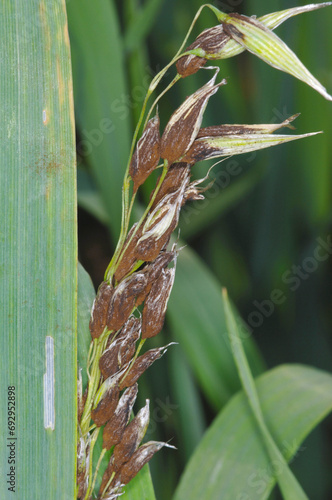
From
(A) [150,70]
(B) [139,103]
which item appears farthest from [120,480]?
(A) [150,70]

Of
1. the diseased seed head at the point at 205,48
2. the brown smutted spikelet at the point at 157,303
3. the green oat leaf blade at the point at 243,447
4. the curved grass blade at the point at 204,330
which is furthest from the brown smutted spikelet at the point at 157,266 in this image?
the curved grass blade at the point at 204,330

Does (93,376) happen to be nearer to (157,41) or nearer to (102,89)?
(102,89)

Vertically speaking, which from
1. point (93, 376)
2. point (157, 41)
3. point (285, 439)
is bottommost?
point (285, 439)

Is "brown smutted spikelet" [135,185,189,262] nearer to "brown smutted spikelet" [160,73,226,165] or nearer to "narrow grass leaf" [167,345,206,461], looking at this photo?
"brown smutted spikelet" [160,73,226,165]

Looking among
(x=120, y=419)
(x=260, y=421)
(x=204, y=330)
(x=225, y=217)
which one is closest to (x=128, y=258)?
(x=120, y=419)

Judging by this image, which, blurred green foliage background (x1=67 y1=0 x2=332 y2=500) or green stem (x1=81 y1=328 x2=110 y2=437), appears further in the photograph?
blurred green foliage background (x1=67 y1=0 x2=332 y2=500)

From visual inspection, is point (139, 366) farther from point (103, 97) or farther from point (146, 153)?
point (103, 97)

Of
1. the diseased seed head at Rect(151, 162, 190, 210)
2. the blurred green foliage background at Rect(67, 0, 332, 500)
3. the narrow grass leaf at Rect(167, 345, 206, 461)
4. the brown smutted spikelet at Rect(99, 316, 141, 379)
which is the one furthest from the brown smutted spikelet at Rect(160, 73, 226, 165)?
the narrow grass leaf at Rect(167, 345, 206, 461)
